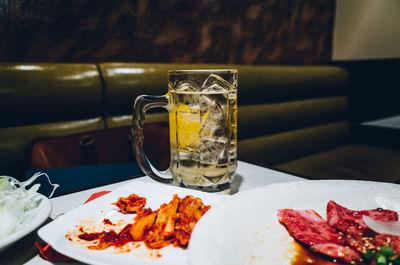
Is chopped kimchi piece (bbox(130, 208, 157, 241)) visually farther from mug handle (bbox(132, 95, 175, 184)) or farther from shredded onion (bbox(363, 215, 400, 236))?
shredded onion (bbox(363, 215, 400, 236))

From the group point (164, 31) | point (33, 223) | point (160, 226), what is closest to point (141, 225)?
point (160, 226)

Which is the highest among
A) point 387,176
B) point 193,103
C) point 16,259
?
point 193,103

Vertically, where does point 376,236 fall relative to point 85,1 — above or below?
below

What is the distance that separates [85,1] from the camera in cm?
167

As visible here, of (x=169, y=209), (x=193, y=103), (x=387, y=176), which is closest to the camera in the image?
(x=169, y=209)

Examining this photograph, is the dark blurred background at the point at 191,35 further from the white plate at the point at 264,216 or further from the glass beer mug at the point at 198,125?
the white plate at the point at 264,216

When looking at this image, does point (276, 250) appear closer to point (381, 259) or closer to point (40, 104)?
point (381, 259)

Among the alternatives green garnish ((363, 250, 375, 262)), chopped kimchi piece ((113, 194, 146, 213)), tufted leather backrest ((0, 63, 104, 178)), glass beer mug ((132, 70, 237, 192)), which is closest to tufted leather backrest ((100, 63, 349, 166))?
tufted leather backrest ((0, 63, 104, 178))

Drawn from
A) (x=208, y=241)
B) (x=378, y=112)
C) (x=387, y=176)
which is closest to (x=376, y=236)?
(x=208, y=241)

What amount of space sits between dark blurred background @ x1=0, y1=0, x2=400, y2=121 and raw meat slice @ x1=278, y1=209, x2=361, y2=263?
1616mm

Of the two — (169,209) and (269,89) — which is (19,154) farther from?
(269,89)

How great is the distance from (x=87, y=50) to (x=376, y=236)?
5.70 ft

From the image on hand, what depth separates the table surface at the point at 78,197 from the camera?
17.7 inches

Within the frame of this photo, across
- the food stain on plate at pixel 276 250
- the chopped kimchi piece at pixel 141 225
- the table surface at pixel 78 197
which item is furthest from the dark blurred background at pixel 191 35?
the food stain on plate at pixel 276 250
